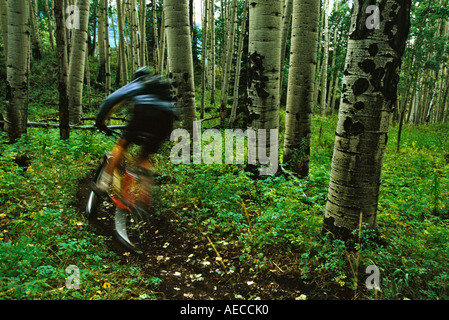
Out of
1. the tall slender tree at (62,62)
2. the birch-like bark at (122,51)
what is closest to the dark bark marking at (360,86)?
the tall slender tree at (62,62)

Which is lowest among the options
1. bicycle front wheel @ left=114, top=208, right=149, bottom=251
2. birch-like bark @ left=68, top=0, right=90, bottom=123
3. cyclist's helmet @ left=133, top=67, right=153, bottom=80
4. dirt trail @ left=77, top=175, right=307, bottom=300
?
dirt trail @ left=77, top=175, right=307, bottom=300

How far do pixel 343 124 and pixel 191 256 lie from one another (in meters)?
2.58

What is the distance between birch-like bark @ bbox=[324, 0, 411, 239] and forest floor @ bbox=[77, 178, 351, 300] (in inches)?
36.0

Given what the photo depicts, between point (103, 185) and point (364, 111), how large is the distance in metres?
3.66

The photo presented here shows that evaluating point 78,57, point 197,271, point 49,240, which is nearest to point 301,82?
point 197,271

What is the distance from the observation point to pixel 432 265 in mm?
2715

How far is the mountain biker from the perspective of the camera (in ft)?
10.9

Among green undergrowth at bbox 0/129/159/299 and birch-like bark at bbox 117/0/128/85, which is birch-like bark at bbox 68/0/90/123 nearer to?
green undergrowth at bbox 0/129/159/299

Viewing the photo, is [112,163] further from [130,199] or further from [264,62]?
[264,62]

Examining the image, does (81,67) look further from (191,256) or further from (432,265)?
(432,265)

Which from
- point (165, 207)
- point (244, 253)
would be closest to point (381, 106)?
point (244, 253)

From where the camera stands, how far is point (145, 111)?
330 cm

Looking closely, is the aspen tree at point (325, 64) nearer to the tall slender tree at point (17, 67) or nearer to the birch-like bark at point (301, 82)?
the birch-like bark at point (301, 82)

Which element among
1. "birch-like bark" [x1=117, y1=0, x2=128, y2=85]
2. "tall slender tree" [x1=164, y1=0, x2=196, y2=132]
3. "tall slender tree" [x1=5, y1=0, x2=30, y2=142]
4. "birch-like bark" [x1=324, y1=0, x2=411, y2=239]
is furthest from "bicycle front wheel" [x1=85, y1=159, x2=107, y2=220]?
"birch-like bark" [x1=117, y1=0, x2=128, y2=85]
